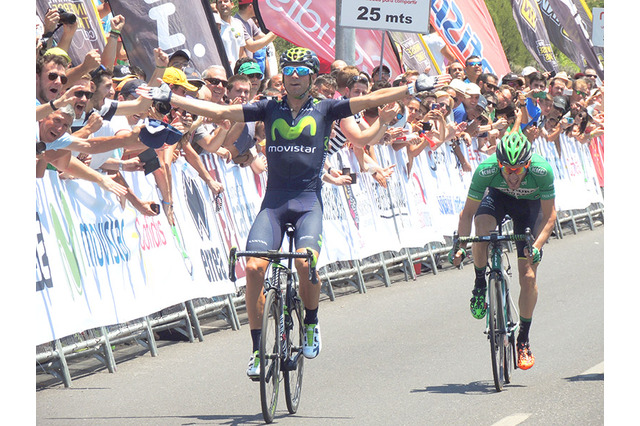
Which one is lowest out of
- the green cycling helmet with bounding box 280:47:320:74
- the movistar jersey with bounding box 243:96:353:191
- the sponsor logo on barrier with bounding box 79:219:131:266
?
the sponsor logo on barrier with bounding box 79:219:131:266

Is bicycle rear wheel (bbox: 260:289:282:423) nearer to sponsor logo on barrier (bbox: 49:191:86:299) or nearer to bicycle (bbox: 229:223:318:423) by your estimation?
bicycle (bbox: 229:223:318:423)

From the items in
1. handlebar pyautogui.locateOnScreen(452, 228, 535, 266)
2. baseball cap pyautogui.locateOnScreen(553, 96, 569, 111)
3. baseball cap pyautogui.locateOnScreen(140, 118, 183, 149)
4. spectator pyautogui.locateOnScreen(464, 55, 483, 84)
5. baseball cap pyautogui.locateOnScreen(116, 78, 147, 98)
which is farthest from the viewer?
baseball cap pyautogui.locateOnScreen(553, 96, 569, 111)

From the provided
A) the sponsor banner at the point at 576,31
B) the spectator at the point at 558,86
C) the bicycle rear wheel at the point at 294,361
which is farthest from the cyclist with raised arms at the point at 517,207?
the sponsor banner at the point at 576,31

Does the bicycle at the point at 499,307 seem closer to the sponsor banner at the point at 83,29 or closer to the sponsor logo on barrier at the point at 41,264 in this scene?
the sponsor logo on barrier at the point at 41,264

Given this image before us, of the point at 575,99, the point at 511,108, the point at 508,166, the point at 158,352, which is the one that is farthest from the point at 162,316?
the point at 575,99

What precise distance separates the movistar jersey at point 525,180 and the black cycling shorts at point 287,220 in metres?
1.73

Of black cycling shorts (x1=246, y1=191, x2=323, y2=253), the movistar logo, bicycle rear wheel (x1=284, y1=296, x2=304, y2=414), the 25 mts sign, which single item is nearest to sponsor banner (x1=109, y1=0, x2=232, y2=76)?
the 25 mts sign

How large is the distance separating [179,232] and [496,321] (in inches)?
134

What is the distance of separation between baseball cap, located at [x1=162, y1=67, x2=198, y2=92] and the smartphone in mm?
1084

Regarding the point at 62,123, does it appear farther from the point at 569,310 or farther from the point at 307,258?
the point at 569,310

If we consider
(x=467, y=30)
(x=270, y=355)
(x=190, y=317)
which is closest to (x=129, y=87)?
(x=190, y=317)

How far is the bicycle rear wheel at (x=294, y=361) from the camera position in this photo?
7.37 metres

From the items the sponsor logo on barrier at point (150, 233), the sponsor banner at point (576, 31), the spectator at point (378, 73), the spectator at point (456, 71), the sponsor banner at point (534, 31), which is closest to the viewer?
the sponsor logo on barrier at point (150, 233)

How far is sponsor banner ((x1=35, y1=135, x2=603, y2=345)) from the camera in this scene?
28.2ft
